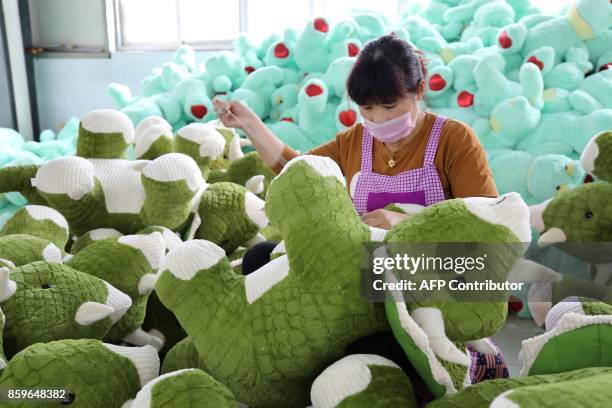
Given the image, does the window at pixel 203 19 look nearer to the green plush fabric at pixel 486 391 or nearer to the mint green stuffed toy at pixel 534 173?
the mint green stuffed toy at pixel 534 173

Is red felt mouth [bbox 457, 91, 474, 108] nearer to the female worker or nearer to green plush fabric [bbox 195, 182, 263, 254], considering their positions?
the female worker

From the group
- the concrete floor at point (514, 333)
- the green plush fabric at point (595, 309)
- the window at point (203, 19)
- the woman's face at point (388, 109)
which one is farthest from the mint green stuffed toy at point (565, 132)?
the window at point (203, 19)

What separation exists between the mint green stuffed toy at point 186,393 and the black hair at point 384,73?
517 millimetres

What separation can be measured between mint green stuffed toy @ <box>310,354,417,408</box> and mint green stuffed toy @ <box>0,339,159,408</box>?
206mm

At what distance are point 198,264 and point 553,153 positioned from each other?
3.71ft

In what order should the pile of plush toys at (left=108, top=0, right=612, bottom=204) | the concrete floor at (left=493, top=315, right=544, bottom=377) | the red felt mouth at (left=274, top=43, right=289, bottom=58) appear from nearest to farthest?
the concrete floor at (left=493, top=315, right=544, bottom=377)
the pile of plush toys at (left=108, top=0, right=612, bottom=204)
the red felt mouth at (left=274, top=43, right=289, bottom=58)

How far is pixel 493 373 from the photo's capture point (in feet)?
2.17

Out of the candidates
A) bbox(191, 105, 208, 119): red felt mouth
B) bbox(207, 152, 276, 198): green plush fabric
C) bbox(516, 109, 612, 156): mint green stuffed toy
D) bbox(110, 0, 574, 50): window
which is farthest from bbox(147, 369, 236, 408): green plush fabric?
bbox(110, 0, 574, 50): window

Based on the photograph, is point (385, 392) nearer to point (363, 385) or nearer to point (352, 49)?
point (363, 385)

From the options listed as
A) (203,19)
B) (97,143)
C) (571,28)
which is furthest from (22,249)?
(203,19)

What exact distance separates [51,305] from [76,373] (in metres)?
0.13

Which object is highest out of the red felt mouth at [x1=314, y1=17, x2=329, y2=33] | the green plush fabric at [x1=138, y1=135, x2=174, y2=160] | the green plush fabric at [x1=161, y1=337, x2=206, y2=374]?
the red felt mouth at [x1=314, y1=17, x2=329, y2=33]

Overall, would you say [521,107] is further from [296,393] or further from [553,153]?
[296,393]

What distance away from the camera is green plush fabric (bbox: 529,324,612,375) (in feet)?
1.46
